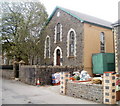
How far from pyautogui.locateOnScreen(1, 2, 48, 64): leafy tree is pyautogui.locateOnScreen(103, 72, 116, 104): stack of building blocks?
1238 cm

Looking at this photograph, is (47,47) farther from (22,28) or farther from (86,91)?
(86,91)

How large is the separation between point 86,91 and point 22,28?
489 inches

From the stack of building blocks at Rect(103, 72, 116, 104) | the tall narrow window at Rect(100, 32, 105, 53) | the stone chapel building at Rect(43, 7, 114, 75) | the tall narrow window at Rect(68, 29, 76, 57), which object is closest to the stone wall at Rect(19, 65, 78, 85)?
the stone chapel building at Rect(43, 7, 114, 75)

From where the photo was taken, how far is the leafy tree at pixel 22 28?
1822cm

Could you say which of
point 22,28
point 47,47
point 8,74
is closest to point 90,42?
point 47,47

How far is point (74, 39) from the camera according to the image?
60.5 feet

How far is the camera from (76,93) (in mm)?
9055

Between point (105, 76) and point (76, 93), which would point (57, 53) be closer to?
point (76, 93)

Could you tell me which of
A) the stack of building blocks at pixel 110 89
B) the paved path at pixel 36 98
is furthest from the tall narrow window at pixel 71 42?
the stack of building blocks at pixel 110 89

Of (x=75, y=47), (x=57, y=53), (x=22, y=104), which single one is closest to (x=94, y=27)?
(x=75, y=47)

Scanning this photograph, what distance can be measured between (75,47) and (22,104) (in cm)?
1171

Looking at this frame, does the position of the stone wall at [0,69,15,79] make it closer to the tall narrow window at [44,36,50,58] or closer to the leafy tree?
the leafy tree

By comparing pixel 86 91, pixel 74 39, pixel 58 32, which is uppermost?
pixel 58 32

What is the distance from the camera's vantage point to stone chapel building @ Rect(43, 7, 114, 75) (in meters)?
17.4
